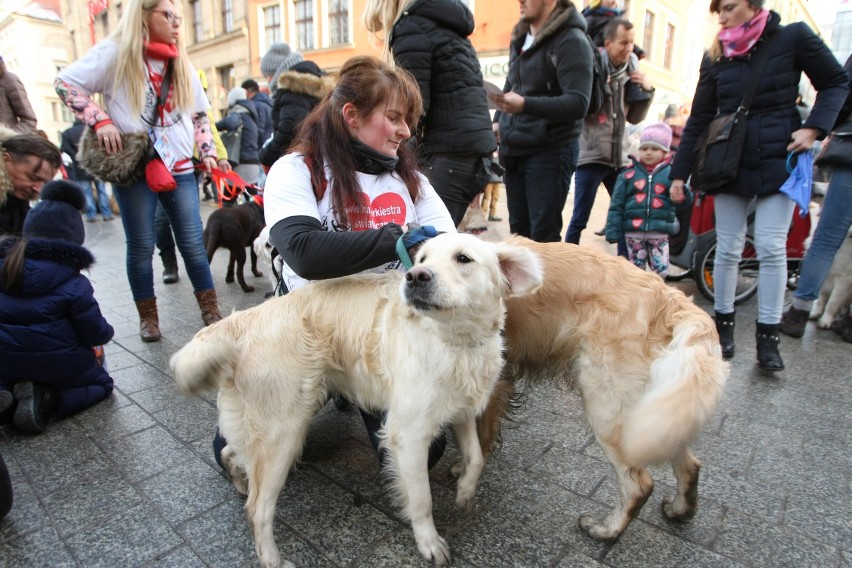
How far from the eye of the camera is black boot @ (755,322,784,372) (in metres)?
3.21

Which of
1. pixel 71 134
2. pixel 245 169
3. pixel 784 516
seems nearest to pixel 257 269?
pixel 245 169

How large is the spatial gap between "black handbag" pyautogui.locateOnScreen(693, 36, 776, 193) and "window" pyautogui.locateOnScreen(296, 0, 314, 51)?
26.0 metres

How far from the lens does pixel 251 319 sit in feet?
6.02

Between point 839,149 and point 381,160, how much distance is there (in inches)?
139

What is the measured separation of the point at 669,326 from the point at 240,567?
1.77m

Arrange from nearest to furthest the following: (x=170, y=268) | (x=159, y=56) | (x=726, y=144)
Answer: (x=726, y=144), (x=159, y=56), (x=170, y=268)

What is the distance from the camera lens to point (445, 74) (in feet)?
9.46

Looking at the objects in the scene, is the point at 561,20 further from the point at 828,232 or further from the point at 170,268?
the point at 170,268

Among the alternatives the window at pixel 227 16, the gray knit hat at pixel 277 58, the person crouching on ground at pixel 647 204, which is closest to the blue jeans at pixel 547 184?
the person crouching on ground at pixel 647 204

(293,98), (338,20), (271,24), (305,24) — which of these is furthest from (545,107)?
(271,24)

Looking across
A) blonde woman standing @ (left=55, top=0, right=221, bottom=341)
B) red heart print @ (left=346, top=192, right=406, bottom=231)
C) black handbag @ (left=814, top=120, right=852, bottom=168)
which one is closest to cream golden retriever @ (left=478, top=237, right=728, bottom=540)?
red heart print @ (left=346, top=192, right=406, bottom=231)

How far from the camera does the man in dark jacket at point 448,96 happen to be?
2.76 metres

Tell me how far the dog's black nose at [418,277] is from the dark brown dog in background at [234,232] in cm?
421

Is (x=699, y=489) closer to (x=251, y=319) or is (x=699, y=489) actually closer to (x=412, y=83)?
(x=251, y=319)
